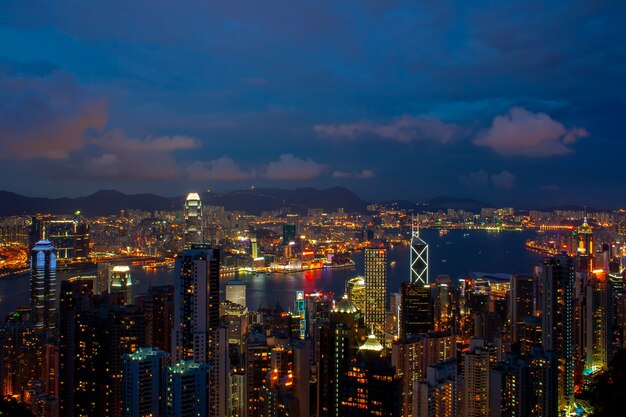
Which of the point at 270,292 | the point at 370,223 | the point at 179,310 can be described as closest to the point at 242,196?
the point at 270,292

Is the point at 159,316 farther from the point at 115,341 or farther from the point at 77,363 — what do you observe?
the point at 77,363

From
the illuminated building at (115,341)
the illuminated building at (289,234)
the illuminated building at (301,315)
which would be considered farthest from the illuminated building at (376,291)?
the illuminated building at (289,234)

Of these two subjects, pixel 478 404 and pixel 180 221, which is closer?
pixel 478 404

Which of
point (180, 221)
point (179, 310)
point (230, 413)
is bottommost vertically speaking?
point (230, 413)

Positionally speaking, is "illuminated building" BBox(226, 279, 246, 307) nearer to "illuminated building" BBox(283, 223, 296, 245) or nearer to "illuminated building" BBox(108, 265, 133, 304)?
"illuminated building" BBox(108, 265, 133, 304)

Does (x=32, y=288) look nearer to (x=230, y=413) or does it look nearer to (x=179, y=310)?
(x=179, y=310)

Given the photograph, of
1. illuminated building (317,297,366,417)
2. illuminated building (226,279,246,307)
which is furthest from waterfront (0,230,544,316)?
illuminated building (317,297,366,417)
